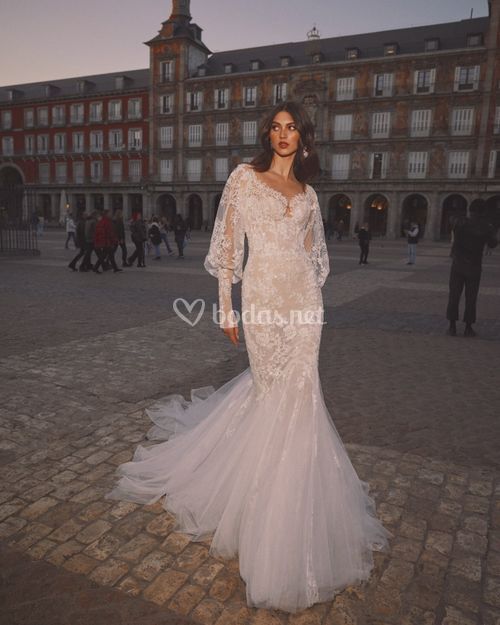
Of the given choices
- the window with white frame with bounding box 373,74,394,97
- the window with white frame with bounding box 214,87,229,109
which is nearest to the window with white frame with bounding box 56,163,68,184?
the window with white frame with bounding box 214,87,229,109

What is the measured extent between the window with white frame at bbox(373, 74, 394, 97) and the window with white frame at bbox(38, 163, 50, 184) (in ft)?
112

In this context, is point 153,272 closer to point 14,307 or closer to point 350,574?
point 14,307

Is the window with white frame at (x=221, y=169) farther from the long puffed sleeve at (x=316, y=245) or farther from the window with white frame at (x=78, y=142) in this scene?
the long puffed sleeve at (x=316, y=245)

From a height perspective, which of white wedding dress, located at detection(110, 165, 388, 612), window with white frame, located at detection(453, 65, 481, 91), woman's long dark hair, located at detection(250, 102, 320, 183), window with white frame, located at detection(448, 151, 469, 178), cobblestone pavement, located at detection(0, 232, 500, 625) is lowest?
cobblestone pavement, located at detection(0, 232, 500, 625)

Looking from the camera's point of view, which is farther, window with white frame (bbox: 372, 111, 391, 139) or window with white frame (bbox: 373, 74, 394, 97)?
window with white frame (bbox: 372, 111, 391, 139)

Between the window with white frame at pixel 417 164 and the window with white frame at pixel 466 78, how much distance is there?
16.2 feet

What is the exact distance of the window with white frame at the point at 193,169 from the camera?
42.5m

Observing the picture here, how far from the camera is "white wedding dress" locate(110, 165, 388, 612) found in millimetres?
2105

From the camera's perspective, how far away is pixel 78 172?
48.4m

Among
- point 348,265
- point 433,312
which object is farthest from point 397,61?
point 433,312

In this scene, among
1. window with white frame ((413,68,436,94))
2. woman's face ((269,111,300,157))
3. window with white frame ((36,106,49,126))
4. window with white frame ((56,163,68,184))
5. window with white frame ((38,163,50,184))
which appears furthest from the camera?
window with white frame ((38,163,50,184))

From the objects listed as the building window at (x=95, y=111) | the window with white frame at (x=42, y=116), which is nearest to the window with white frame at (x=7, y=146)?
the window with white frame at (x=42, y=116)

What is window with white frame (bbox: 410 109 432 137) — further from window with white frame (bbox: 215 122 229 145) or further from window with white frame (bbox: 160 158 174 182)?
window with white frame (bbox: 160 158 174 182)

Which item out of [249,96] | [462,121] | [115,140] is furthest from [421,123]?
[115,140]
